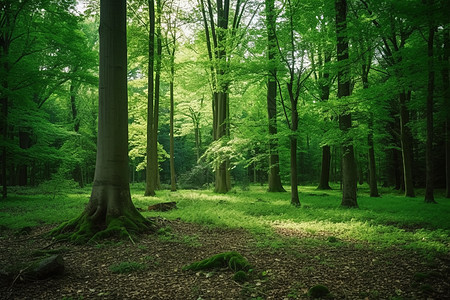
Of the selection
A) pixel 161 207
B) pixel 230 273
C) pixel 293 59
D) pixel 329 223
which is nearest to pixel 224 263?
pixel 230 273

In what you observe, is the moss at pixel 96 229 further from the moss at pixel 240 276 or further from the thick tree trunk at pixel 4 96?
the thick tree trunk at pixel 4 96

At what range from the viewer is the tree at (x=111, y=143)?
20.9ft

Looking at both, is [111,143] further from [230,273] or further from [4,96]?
[4,96]

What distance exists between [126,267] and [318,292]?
9.87ft

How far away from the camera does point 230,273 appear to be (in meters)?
4.16

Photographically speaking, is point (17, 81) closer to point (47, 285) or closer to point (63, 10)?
point (63, 10)

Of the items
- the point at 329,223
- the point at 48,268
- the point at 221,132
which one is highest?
the point at 221,132

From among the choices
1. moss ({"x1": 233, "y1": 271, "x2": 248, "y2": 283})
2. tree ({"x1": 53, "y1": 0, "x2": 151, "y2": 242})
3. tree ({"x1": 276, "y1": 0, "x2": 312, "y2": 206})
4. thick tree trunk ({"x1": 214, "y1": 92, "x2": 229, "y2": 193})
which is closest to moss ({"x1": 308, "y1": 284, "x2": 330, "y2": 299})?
moss ({"x1": 233, "y1": 271, "x2": 248, "y2": 283})

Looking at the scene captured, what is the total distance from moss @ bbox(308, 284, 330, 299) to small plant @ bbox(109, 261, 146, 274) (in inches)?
106

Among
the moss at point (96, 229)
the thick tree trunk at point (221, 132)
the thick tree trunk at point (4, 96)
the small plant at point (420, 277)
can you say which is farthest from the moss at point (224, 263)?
the thick tree trunk at point (221, 132)

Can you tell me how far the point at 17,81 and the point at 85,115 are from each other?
1332 cm

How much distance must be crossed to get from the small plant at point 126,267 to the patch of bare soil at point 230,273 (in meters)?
0.08

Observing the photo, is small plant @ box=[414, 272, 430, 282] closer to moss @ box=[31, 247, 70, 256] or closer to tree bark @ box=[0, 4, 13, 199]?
moss @ box=[31, 247, 70, 256]

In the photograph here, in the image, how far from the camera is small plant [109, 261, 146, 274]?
13.9ft
